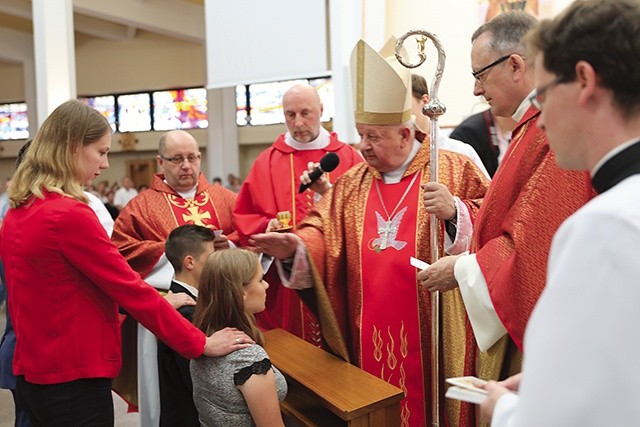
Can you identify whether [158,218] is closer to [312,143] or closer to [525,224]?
[312,143]

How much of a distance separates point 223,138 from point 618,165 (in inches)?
608

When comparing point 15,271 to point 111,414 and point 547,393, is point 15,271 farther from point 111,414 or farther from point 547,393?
point 547,393

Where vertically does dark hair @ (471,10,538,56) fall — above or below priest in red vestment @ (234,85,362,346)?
above

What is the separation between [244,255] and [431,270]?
653 mm

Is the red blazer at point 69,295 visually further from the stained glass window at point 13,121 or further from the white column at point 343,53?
the stained glass window at point 13,121

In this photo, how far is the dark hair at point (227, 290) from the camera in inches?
85.3

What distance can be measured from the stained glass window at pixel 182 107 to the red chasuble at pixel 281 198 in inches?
519

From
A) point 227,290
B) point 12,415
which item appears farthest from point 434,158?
point 12,415

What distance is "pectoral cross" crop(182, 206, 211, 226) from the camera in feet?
12.0

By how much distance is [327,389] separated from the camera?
2322 millimetres

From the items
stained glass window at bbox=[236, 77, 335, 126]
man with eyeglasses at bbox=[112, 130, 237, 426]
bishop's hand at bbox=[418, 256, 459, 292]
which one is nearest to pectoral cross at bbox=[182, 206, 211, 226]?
man with eyeglasses at bbox=[112, 130, 237, 426]

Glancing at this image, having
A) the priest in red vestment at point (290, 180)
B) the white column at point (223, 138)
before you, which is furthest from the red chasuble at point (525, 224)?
the white column at point (223, 138)

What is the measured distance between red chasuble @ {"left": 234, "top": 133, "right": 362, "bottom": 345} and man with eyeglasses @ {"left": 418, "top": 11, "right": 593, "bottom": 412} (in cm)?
152

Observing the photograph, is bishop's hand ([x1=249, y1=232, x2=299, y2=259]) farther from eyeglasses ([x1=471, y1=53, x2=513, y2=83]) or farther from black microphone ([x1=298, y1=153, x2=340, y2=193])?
eyeglasses ([x1=471, y1=53, x2=513, y2=83])
